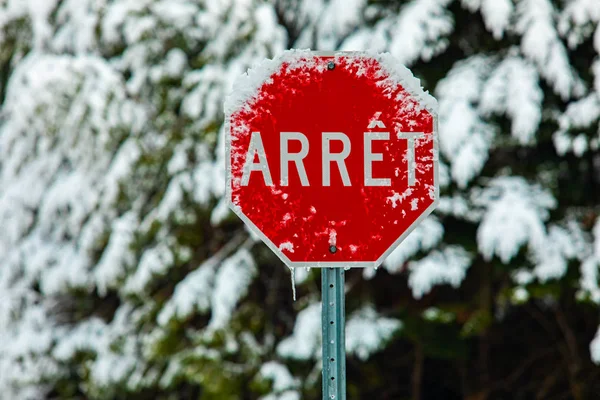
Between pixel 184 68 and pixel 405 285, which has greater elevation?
pixel 184 68

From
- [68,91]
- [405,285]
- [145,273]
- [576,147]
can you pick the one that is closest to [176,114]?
[68,91]

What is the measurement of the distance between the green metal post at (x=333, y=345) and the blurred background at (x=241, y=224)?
1.97m

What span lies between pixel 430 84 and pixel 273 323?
5.11 feet

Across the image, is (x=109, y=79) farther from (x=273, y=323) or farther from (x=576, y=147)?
(x=576, y=147)

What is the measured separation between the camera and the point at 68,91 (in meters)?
4.09

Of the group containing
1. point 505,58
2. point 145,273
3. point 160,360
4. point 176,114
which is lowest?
point 160,360

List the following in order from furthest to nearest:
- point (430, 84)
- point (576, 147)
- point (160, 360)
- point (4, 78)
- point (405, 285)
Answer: point (4, 78), point (405, 285), point (160, 360), point (430, 84), point (576, 147)

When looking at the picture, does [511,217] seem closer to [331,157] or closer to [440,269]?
[440,269]

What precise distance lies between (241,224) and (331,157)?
287 centimetres

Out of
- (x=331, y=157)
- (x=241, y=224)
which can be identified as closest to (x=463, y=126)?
(x=241, y=224)

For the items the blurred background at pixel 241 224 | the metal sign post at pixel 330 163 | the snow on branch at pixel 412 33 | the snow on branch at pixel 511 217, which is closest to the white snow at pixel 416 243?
the blurred background at pixel 241 224

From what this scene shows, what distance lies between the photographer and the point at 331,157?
1438 millimetres

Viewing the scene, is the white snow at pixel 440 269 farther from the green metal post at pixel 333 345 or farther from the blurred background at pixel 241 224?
the green metal post at pixel 333 345

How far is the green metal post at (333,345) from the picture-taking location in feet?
4.52
